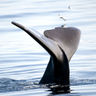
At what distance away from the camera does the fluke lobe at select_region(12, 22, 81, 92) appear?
31.8ft

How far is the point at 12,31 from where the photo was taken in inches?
691

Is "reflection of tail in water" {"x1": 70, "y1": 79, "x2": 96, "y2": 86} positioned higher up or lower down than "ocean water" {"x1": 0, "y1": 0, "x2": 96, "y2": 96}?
lower down

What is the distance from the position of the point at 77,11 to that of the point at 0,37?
15.5 feet

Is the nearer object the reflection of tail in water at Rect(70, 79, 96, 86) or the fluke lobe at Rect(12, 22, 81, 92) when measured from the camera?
the fluke lobe at Rect(12, 22, 81, 92)

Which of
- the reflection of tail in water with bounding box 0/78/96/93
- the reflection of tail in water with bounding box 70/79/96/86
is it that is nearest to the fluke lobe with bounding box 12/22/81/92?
the reflection of tail in water with bounding box 0/78/96/93

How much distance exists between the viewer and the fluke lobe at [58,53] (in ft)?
31.8

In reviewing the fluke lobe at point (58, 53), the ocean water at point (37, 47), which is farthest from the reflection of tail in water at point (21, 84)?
the fluke lobe at point (58, 53)

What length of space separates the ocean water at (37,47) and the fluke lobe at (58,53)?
0.60 ft

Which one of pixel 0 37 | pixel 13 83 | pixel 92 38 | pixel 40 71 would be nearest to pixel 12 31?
pixel 0 37

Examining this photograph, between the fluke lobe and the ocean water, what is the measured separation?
7.2 inches

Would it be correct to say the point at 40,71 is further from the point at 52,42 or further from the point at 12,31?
the point at 12,31

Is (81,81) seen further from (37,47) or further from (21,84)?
(37,47)

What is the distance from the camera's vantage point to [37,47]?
50.6 feet

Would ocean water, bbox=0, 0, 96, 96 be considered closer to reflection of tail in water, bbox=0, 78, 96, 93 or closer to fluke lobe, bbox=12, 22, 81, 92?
reflection of tail in water, bbox=0, 78, 96, 93
